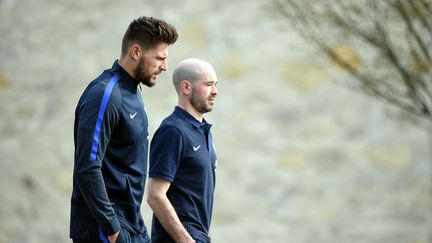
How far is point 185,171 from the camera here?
15.9ft

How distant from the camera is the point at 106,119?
171 inches

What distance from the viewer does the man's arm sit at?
4715mm

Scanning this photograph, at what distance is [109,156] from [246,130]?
19.3ft

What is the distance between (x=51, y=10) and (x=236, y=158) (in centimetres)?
235

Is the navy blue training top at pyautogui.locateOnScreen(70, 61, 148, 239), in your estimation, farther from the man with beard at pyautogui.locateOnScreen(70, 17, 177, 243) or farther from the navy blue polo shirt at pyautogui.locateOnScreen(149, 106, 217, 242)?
the navy blue polo shirt at pyautogui.locateOnScreen(149, 106, 217, 242)

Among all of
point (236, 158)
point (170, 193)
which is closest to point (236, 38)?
point (236, 158)

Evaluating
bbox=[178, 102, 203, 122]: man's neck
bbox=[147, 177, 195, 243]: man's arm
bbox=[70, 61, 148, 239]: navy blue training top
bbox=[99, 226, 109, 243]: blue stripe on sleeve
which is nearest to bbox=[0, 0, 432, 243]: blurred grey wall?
bbox=[178, 102, 203, 122]: man's neck

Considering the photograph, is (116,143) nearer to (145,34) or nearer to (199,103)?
Answer: (145,34)

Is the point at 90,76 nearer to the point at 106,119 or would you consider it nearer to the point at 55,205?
the point at 55,205

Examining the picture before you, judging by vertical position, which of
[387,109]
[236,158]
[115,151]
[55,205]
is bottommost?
[115,151]

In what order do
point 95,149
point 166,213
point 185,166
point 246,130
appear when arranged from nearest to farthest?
1. point 95,149
2. point 166,213
3. point 185,166
4. point 246,130

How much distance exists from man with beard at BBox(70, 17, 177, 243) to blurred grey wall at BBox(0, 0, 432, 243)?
18.2 ft

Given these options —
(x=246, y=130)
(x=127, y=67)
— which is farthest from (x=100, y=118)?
(x=246, y=130)

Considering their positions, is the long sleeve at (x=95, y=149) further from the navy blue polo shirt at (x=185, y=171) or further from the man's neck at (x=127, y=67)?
the navy blue polo shirt at (x=185, y=171)
